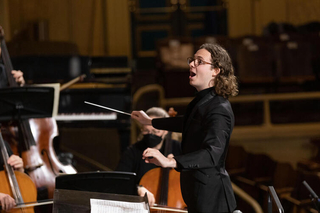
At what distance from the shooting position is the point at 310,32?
6.30 metres

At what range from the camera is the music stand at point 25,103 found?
2.65 m

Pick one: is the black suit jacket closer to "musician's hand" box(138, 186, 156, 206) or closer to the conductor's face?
the conductor's face

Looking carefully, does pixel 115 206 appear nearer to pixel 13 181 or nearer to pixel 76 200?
pixel 76 200

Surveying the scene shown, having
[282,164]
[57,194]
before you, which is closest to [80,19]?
[282,164]

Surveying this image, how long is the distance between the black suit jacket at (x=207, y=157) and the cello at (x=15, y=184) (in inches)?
48.0

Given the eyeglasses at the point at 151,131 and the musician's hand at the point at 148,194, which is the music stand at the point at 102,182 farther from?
the eyeglasses at the point at 151,131

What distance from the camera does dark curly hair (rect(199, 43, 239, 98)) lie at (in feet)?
4.80

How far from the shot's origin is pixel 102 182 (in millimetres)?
2000

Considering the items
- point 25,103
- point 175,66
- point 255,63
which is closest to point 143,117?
point 25,103

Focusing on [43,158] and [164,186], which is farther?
[43,158]

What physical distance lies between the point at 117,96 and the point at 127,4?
11.5 ft

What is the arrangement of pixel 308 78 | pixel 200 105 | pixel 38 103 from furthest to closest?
1. pixel 308 78
2. pixel 38 103
3. pixel 200 105

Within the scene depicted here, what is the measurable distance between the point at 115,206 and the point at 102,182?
1.79 feet

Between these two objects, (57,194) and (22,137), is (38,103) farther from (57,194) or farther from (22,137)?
(57,194)
